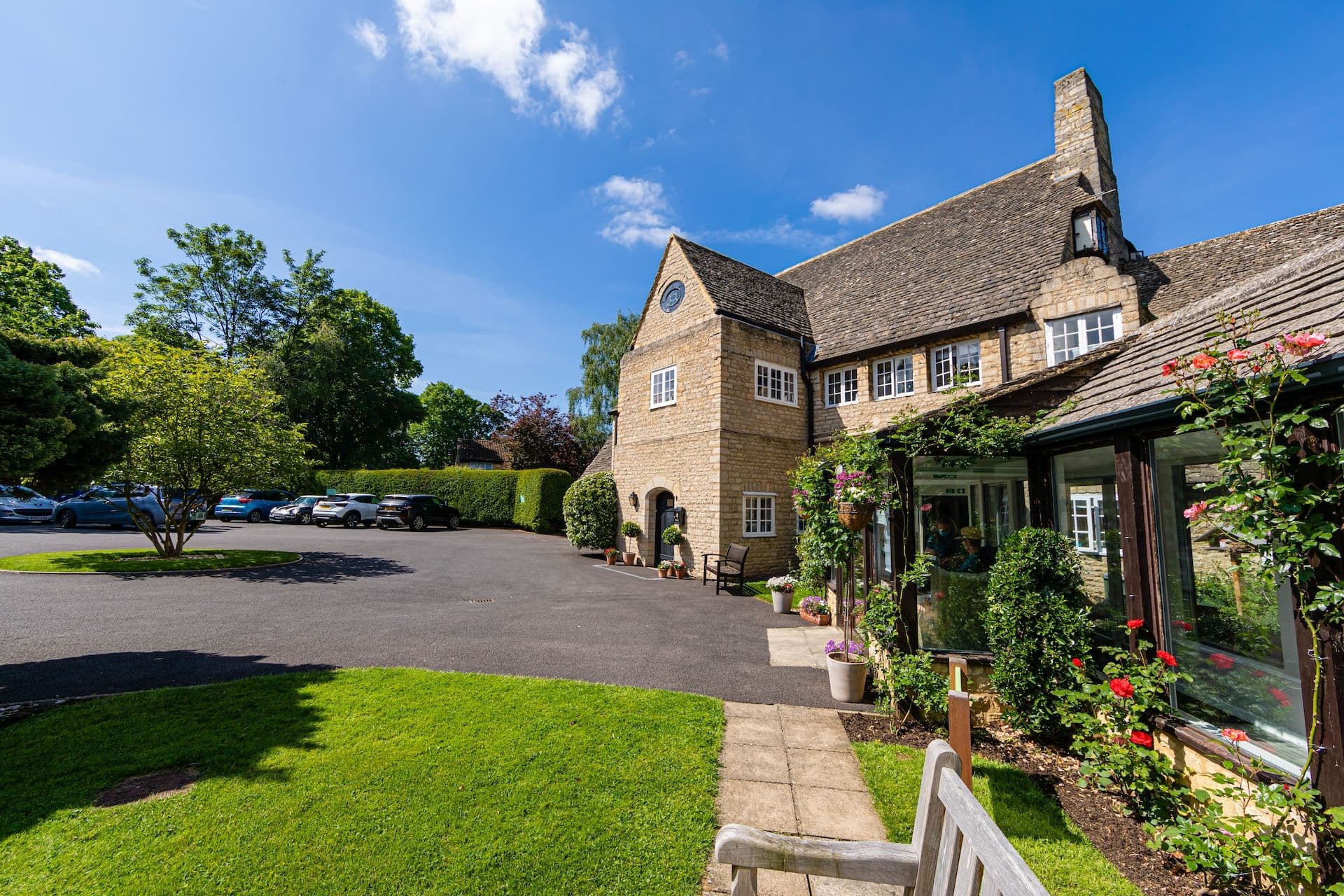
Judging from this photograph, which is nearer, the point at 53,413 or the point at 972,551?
the point at 53,413

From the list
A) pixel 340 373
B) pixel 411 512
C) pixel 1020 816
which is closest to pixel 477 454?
pixel 340 373

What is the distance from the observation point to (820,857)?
168 cm

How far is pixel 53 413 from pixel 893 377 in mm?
14870

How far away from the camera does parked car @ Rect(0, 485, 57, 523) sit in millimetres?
22328

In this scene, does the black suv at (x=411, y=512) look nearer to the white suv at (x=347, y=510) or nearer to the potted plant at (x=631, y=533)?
the white suv at (x=347, y=510)

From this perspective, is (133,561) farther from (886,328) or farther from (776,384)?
(886,328)

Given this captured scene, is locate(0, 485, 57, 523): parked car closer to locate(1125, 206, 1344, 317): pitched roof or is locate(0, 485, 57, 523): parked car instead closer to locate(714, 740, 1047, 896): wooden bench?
locate(714, 740, 1047, 896): wooden bench

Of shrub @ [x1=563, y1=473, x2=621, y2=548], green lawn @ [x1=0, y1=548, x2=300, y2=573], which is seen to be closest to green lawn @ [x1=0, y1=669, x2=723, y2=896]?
green lawn @ [x1=0, y1=548, x2=300, y2=573]

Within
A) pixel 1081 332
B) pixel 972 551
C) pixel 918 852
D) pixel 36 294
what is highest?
pixel 36 294

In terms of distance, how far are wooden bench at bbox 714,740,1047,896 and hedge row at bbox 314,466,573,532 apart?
24247 mm

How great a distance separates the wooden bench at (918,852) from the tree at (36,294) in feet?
124

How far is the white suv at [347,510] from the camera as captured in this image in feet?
86.9

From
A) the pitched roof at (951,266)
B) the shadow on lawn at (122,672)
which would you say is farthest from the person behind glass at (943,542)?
the shadow on lawn at (122,672)

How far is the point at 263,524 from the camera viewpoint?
27875 millimetres
